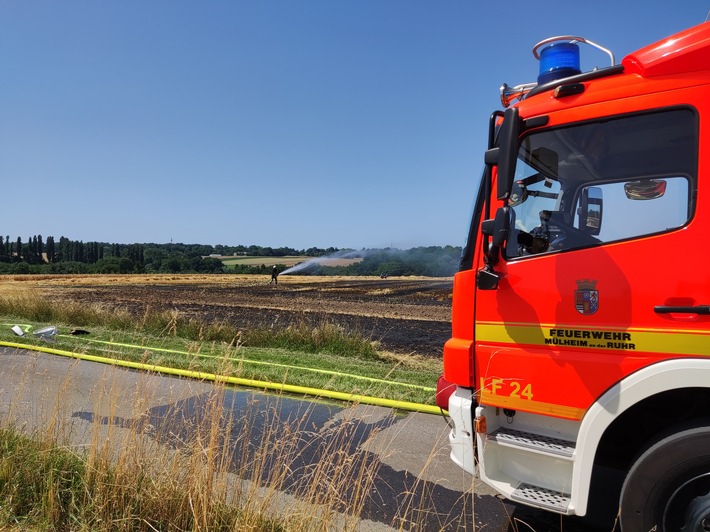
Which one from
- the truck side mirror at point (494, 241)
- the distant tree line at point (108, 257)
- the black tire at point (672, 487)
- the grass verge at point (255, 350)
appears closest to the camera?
the black tire at point (672, 487)

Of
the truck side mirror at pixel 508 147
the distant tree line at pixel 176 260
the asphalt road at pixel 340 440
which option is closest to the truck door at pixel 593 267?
the truck side mirror at pixel 508 147

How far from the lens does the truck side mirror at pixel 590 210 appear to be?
128 inches

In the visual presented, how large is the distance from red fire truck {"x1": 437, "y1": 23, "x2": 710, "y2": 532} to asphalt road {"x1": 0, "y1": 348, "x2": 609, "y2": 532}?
56cm

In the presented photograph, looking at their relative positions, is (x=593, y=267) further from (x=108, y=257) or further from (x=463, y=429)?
(x=108, y=257)

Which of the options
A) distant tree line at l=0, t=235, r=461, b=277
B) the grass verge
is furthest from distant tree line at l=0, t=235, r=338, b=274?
the grass verge

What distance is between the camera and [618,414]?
2.68m

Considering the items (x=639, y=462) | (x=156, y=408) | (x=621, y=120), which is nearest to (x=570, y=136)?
(x=621, y=120)

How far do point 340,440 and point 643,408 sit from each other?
8.77 ft

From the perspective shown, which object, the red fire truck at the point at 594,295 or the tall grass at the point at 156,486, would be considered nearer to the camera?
the red fire truck at the point at 594,295

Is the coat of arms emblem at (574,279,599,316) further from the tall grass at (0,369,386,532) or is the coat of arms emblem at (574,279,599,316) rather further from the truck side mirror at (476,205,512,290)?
the tall grass at (0,369,386,532)

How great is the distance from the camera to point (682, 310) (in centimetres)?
255

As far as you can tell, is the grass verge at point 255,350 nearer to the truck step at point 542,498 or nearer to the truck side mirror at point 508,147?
the truck step at point 542,498

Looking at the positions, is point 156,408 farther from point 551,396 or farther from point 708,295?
point 708,295

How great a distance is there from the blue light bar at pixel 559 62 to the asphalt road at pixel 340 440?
2.62 m
